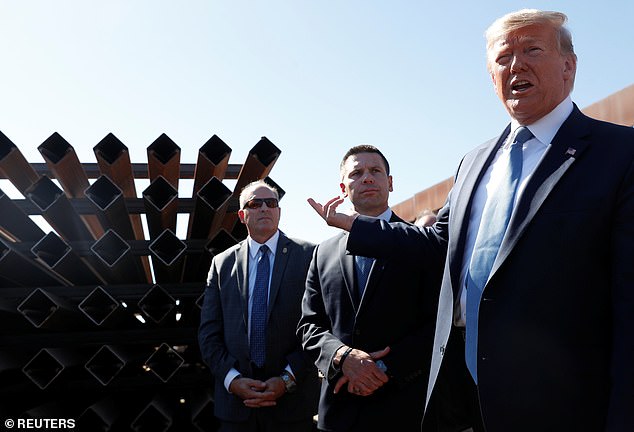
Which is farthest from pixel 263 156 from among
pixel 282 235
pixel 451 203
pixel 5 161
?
pixel 451 203

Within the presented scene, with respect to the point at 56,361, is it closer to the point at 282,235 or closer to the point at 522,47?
the point at 282,235

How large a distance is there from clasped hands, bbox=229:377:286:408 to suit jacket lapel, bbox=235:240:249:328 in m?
0.34

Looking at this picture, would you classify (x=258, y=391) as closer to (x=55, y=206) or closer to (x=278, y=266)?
(x=278, y=266)

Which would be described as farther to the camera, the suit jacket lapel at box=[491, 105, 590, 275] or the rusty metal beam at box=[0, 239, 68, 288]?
the rusty metal beam at box=[0, 239, 68, 288]

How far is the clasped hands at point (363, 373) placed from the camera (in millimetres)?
2316

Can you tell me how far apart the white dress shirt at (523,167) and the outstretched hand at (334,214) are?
16.0 inches

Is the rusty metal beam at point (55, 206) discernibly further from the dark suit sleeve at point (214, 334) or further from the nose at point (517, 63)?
the nose at point (517, 63)

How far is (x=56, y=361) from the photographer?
333 cm

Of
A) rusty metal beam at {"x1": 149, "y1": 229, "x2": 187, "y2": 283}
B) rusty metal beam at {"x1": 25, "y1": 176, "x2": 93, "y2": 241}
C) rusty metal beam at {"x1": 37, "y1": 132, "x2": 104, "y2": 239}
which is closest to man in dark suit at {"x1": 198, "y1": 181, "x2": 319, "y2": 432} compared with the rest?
rusty metal beam at {"x1": 149, "y1": 229, "x2": 187, "y2": 283}

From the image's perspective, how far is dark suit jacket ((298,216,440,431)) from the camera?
238cm

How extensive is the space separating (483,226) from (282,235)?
1.98 meters

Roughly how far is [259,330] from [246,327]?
0.08 meters

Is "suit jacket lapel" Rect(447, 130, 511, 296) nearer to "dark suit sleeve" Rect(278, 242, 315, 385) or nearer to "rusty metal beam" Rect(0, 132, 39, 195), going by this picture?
"dark suit sleeve" Rect(278, 242, 315, 385)

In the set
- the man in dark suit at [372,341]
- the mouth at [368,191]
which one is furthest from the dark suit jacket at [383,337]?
the mouth at [368,191]
